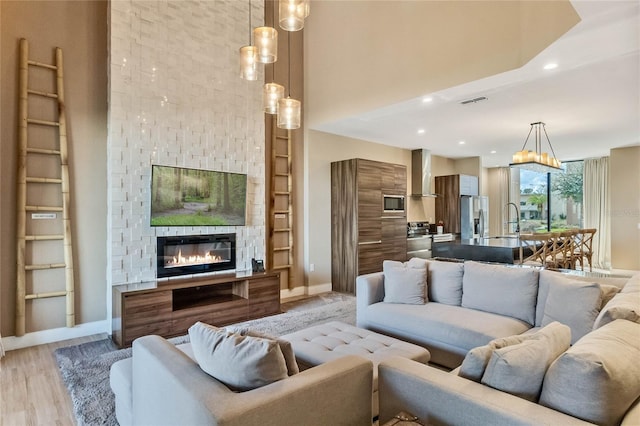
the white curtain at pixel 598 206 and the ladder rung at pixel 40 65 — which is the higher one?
the ladder rung at pixel 40 65

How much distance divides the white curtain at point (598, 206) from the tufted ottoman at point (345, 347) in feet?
26.8

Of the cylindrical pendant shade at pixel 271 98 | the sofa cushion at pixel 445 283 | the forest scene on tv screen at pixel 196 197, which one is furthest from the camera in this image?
the forest scene on tv screen at pixel 196 197

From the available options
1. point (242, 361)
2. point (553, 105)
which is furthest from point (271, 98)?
point (553, 105)

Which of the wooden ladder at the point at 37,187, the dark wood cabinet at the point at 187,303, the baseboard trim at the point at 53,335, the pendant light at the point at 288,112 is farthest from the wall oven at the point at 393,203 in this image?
the wooden ladder at the point at 37,187

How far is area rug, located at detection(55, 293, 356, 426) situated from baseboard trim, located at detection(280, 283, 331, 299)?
0.29 meters

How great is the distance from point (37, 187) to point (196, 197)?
5.33 ft

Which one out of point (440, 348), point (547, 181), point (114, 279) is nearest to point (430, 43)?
point (440, 348)

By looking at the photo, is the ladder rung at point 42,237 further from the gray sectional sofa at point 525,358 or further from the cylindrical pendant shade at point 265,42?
the gray sectional sofa at point 525,358

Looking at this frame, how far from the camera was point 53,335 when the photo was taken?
382cm

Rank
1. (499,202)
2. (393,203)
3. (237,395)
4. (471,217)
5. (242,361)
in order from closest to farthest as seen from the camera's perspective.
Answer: (237,395)
(242,361)
(393,203)
(471,217)
(499,202)

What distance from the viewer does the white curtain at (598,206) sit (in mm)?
8250

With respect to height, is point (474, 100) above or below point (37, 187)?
above

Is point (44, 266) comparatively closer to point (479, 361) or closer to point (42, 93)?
point (42, 93)

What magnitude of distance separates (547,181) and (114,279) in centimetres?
1035
